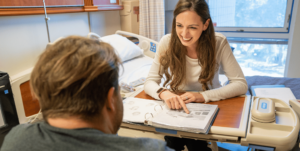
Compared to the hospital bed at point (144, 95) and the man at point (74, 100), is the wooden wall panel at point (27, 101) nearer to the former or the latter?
the hospital bed at point (144, 95)

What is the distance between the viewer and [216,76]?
1519 millimetres

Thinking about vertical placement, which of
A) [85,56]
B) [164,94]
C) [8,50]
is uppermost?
[85,56]

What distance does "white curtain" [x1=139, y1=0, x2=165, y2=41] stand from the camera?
9.67 feet

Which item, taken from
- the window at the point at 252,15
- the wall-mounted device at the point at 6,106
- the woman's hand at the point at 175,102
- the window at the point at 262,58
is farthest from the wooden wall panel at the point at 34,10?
the window at the point at 262,58

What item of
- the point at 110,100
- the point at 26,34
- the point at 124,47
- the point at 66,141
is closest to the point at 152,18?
the point at 124,47

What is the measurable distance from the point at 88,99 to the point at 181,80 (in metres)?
0.94

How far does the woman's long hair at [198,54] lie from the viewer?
134 centimetres

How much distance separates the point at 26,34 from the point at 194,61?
4.55 ft

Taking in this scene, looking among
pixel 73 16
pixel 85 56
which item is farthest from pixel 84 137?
pixel 73 16

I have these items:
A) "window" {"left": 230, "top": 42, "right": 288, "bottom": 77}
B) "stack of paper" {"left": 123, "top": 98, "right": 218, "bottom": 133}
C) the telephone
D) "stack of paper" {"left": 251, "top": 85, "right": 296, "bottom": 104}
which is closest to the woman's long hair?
"stack of paper" {"left": 123, "top": 98, "right": 218, "bottom": 133}

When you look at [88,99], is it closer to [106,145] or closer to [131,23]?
[106,145]

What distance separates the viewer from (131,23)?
126 inches

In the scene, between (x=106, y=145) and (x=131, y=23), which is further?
(x=131, y=23)

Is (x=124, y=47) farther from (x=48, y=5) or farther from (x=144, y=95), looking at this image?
(x=144, y=95)
